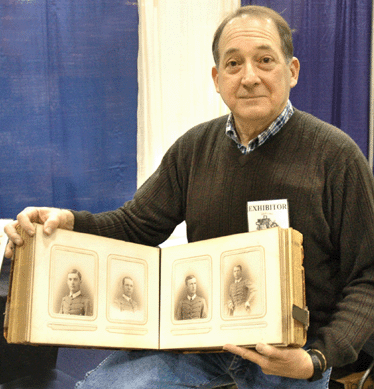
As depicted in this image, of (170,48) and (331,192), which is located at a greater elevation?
(170,48)

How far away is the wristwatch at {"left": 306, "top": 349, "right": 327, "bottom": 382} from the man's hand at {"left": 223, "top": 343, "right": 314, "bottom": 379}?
0.04ft

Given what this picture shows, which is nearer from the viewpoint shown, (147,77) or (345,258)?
(345,258)

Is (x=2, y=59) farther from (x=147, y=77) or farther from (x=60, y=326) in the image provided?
(x=60, y=326)

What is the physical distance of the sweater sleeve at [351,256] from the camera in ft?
3.58

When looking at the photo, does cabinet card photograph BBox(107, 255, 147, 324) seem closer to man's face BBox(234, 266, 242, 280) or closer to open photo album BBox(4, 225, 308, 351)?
open photo album BBox(4, 225, 308, 351)

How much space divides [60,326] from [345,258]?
707 mm

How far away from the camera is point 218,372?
1.24 meters

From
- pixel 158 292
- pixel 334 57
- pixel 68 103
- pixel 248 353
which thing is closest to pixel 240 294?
pixel 248 353

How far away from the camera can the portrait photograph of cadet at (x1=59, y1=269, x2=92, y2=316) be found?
1071 millimetres

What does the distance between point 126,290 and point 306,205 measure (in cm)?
50

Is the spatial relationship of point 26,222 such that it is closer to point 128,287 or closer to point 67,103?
point 128,287

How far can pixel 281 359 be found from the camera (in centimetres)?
97

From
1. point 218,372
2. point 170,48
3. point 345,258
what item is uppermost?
point 170,48

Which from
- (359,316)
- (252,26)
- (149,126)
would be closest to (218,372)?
(359,316)
